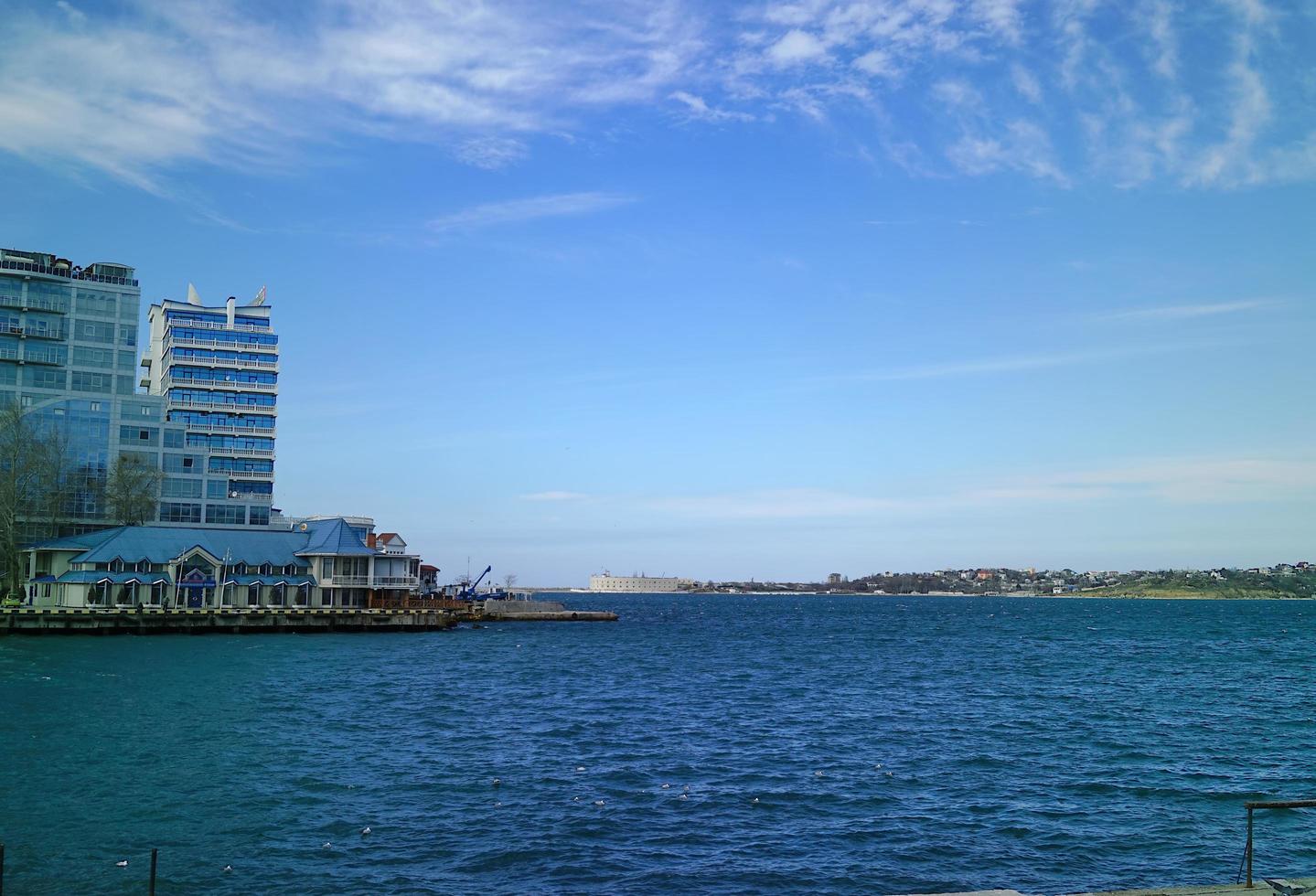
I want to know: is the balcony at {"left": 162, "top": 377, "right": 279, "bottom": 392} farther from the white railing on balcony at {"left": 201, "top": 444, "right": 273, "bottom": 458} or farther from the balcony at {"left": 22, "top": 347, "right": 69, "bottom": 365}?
the balcony at {"left": 22, "top": 347, "right": 69, "bottom": 365}

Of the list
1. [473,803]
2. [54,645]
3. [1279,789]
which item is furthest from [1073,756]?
[54,645]

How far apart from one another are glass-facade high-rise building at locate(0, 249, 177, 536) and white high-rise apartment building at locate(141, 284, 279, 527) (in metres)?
5.66

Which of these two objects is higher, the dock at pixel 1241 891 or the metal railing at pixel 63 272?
the metal railing at pixel 63 272

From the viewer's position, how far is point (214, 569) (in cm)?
11000

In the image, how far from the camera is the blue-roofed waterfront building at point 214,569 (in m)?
103

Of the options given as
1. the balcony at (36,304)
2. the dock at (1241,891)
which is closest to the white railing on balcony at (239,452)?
the balcony at (36,304)

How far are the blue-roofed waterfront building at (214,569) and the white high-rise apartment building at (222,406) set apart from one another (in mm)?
7570

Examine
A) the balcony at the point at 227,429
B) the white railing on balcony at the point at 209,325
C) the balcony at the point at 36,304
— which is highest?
the white railing on balcony at the point at 209,325

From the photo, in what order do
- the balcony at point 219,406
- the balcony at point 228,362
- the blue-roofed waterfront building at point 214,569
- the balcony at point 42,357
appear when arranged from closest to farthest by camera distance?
the blue-roofed waterfront building at point 214,569, the balcony at point 42,357, the balcony at point 219,406, the balcony at point 228,362

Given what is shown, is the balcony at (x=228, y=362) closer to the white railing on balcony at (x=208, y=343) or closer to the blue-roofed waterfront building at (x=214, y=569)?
the white railing on balcony at (x=208, y=343)

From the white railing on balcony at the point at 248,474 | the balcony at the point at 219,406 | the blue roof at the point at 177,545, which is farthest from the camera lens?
the balcony at the point at 219,406

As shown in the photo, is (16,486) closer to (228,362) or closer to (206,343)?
(228,362)

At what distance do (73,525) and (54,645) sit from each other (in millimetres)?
33830

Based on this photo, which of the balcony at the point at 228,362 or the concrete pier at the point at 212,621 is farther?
the balcony at the point at 228,362
